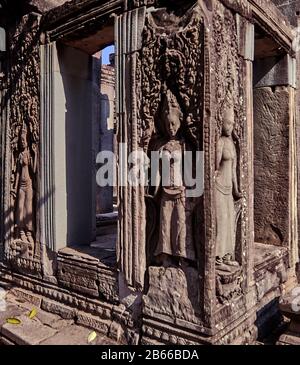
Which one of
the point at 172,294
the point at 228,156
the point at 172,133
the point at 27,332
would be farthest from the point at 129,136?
the point at 27,332

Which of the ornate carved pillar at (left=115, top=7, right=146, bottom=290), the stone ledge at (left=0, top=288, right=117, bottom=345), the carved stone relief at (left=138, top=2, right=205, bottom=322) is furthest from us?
the stone ledge at (left=0, top=288, right=117, bottom=345)

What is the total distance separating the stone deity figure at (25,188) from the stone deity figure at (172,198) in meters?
2.08

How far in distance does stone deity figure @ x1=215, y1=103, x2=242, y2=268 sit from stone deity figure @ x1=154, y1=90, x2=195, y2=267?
311mm

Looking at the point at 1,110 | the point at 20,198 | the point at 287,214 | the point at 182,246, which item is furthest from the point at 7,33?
the point at 287,214

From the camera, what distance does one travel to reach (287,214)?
4570mm

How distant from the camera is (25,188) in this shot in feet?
14.8

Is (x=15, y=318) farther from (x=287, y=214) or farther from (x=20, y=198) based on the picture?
(x=287, y=214)

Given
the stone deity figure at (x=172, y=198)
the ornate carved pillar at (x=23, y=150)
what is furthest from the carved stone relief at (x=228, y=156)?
the ornate carved pillar at (x=23, y=150)

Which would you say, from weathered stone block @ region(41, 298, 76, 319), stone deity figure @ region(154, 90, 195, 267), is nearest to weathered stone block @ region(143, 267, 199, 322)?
stone deity figure @ region(154, 90, 195, 267)

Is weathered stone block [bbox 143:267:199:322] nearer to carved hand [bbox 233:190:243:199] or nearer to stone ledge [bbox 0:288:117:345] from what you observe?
stone ledge [bbox 0:288:117:345]

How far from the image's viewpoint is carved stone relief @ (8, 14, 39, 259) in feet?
14.5

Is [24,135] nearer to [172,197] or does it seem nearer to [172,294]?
[172,197]

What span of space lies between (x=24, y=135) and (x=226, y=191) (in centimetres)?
282
